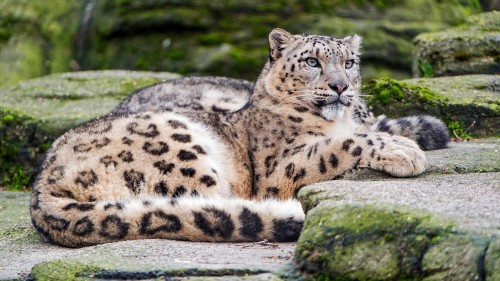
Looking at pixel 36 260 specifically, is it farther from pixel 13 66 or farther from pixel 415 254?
pixel 13 66

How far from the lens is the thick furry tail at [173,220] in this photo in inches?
184

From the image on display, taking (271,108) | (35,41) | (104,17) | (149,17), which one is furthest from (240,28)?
(271,108)

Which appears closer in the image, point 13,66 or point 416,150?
point 416,150

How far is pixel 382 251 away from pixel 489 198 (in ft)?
2.76

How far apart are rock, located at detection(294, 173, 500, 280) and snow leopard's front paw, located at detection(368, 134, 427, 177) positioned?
4.04 ft

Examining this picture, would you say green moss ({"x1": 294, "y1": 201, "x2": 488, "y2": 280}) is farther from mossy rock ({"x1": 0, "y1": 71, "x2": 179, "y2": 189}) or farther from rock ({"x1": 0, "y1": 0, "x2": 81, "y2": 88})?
rock ({"x1": 0, "y1": 0, "x2": 81, "y2": 88})

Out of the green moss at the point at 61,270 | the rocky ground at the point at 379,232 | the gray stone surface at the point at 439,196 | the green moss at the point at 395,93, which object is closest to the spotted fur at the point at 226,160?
the rocky ground at the point at 379,232

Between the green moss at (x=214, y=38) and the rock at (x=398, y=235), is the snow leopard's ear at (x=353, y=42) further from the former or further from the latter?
the green moss at (x=214, y=38)

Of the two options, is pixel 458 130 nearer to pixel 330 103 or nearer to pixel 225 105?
pixel 330 103

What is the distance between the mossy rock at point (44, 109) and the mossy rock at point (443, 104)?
279 centimetres

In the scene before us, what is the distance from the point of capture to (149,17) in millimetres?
12703

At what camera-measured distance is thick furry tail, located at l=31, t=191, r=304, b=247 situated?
4684 mm

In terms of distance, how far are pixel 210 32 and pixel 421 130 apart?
6.38 meters

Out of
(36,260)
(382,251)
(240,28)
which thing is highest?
(240,28)
